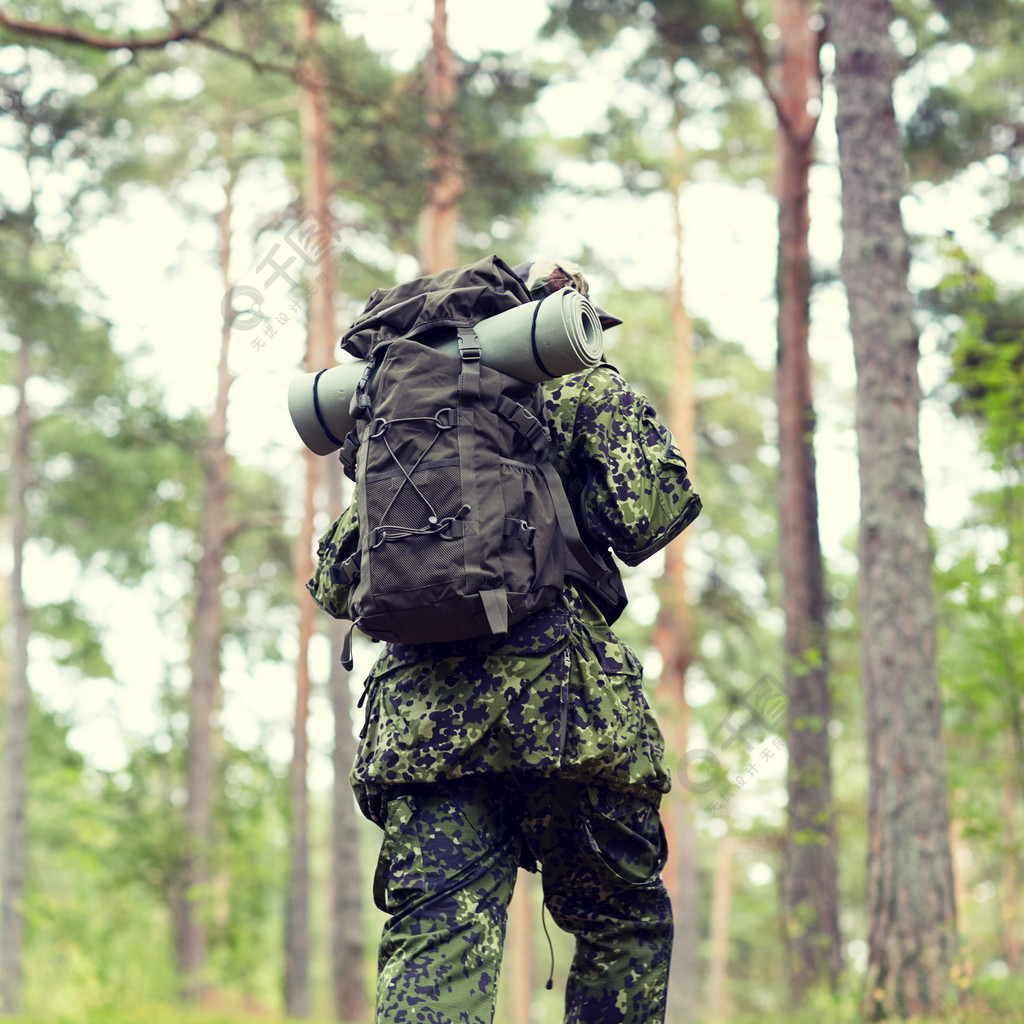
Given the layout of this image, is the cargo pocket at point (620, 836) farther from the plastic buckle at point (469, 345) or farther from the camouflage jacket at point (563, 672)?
the plastic buckle at point (469, 345)

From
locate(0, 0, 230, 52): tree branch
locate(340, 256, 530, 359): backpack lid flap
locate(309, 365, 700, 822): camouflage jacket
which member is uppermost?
locate(0, 0, 230, 52): tree branch

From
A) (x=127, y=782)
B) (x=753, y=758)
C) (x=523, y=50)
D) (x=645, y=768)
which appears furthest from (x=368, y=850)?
(x=645, y=768)

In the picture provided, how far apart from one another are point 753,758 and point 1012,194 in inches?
329

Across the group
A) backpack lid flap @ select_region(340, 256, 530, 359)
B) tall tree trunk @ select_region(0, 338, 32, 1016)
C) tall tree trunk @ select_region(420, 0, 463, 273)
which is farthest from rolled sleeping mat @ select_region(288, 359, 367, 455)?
tall tree trunk @ select_region(0, 338, 32, 1016)

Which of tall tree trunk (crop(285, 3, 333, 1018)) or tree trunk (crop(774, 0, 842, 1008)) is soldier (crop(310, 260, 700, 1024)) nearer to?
tree trunk (crop(774, 0, 842, 1008))

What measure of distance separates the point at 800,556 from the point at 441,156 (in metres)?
5.03

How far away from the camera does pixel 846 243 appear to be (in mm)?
5699

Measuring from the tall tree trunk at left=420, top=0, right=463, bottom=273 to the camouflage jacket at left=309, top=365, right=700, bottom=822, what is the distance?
8522mm

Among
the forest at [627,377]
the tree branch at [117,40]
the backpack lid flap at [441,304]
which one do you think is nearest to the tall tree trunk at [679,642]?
the forest at [627,377]

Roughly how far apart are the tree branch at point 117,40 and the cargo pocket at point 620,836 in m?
5.90

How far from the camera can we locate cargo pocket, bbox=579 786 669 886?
2.32m

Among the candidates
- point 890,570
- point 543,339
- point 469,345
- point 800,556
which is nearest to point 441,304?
point 469,345

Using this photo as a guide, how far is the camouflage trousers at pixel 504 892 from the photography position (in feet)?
6.90

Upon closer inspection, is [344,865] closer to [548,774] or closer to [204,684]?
[204,684]
